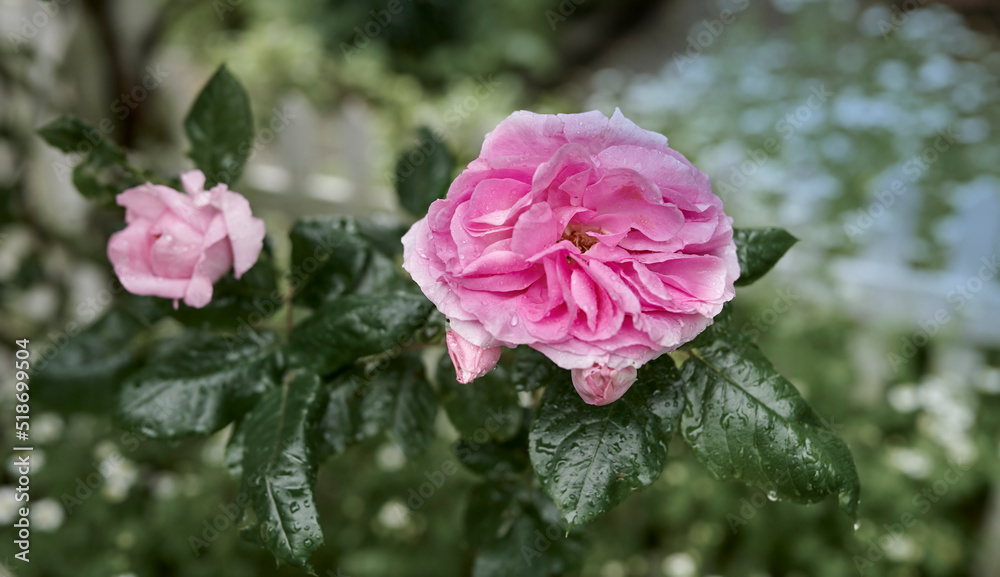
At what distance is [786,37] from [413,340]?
15.1ft

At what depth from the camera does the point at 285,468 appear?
25.6 inches

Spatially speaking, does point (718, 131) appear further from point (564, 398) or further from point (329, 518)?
point (564, 398)

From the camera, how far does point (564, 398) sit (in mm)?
637

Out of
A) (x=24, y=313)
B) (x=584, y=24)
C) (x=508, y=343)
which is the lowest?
(x=584, y=24)

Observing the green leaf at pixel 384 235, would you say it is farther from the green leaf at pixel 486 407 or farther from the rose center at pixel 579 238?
the rose center at pixel 579 238

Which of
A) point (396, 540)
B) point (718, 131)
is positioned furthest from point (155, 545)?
point (718, 131)

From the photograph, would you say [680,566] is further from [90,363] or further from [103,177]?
[103,177]
